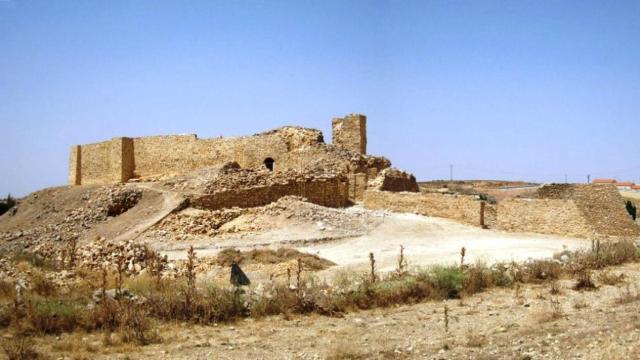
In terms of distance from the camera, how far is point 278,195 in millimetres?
21766

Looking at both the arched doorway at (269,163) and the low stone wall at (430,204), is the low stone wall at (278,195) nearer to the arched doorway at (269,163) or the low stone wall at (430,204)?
the low stone wall at (430,204)

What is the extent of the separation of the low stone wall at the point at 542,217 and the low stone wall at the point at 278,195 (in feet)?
21.8

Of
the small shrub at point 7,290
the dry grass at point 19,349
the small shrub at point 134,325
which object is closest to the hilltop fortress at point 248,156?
the small shrub at point 7,290

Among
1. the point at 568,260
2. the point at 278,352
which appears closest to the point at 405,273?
the point at 568,260

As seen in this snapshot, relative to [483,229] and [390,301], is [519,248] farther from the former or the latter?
[390,301]

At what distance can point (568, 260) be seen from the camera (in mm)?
11219

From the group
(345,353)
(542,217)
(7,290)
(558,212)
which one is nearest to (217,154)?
(542,217)

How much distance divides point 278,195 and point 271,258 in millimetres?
8507

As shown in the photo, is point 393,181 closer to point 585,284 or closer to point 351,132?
point 351,132

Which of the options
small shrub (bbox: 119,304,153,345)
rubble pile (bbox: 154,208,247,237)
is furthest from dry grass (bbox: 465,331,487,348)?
rubble pile (bbox: 154,208,247,237)

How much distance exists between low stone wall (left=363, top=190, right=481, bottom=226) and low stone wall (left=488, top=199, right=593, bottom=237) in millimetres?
884

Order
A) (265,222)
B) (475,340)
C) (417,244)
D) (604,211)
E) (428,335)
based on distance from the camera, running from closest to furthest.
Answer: (475,340), (428,335), (417,244), (604,211), (265,222)

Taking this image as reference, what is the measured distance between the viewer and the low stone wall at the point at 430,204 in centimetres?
1967

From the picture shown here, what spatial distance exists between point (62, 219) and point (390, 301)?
16678 mm
